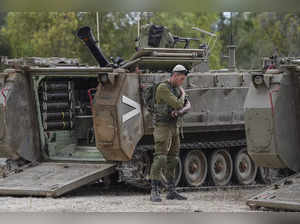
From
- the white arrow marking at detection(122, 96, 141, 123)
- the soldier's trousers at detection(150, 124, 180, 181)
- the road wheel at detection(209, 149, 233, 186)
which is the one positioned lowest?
the road wheel at detection(209, 149, 233, 186)

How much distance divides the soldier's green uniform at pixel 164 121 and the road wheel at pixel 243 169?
353cm

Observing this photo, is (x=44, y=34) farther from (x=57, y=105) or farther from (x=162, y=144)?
(x=162, y=144)

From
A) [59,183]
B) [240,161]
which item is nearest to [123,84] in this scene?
[59,183]

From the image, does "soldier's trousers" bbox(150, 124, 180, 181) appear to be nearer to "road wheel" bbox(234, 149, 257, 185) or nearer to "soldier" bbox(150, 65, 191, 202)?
"soldier" bbox(150, 65, 191, 202)

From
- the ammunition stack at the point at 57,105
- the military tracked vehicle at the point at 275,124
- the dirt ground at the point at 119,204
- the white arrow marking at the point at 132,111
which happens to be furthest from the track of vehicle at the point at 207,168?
the military tracked vehicle at the point at 275,124

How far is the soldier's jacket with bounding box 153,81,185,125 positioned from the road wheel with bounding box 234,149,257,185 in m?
3.67

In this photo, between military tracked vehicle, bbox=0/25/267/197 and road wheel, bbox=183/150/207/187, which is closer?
military tracked vehicle, bbox=0/25/267/197

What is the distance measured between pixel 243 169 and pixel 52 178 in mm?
4084

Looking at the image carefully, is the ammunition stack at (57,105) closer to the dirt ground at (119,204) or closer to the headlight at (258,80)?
the dirt ground at (119,204)

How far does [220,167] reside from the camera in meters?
10.2

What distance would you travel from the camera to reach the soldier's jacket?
22.6ft

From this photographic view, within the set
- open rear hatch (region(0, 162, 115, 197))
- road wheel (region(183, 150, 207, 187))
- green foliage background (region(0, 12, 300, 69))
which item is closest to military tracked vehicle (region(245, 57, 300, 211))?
open rear hatch (region(0, 162, 115, 197))
